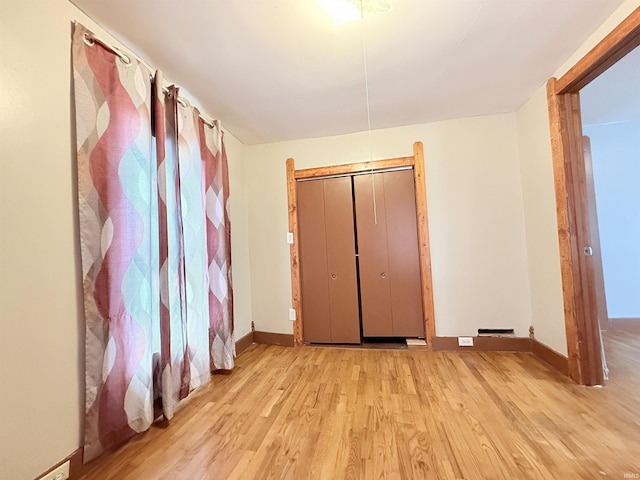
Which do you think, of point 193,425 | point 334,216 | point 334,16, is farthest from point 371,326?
point 334,16

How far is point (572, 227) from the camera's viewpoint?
75.4 inches

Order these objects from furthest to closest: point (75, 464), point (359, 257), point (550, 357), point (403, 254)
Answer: point (359, 257) < point (403, 254) < point (550, 357) < point (75, 464)

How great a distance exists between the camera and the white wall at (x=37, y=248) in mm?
1013

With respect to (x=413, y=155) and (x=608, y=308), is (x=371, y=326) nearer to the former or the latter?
(x=413, y=155)

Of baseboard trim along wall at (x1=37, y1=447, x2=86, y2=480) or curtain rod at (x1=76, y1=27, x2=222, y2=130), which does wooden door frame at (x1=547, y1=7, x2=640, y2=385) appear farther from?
baseboard trim along wall at (x1=37, y1=447, x2=86, y2=480)

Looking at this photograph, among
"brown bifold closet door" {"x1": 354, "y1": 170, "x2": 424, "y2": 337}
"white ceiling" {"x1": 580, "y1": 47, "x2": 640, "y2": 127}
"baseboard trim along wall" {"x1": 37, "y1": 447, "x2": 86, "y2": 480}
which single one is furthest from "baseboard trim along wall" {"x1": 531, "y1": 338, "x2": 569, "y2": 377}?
"baseboard trim along wall" {"x1": 37, "y1": 447, "x2": 86, "y2": 480}

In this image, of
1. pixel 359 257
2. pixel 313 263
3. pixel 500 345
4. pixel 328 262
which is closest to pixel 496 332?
pixel 500 345

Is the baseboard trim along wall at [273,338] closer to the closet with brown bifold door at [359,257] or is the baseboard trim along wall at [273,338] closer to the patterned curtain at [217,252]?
the closet with brown bifold door at [359,257]

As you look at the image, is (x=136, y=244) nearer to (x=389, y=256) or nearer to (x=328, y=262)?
(x=328, y=262)

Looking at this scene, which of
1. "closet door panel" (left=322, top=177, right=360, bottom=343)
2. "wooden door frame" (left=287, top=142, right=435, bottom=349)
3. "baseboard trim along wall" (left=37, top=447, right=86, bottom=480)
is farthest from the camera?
"closet door panel" (left=322, top=177, right=360, bottom=343)

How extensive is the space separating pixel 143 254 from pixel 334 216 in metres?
1.94

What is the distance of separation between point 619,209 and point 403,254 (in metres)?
2.62

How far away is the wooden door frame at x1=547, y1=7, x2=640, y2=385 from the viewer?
1860mm

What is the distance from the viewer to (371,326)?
2881 mm
